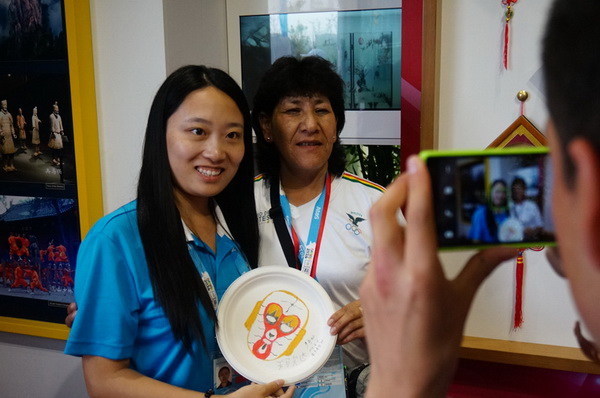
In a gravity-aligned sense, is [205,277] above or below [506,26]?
below

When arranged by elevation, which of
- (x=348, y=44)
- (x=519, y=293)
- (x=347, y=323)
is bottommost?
(x=519, y=293)

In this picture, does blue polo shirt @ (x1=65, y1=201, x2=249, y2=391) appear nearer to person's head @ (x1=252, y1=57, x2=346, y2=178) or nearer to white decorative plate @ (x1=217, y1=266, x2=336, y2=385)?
white decorative plate @ (x1=217, y1=266, x2=336, y2=385)

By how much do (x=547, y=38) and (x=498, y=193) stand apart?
18 centimetres

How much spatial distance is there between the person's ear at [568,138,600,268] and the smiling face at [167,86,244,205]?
1165 mm

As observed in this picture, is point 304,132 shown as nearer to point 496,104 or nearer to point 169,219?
point 169,219

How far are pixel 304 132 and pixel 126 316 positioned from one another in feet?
3.04

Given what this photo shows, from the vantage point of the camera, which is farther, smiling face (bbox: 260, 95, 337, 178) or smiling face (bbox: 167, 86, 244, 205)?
smiling face (bbox: 260, 95, 337, 178)

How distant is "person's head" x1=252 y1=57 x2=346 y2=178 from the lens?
75.1 inches

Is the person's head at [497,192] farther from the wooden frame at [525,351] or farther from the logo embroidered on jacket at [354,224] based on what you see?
the wooden frame at [525,351]

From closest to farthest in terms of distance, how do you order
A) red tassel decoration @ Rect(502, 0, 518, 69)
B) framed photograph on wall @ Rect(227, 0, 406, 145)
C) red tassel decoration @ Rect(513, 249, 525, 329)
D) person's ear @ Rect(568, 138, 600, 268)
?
person's ear @ Rect(568, 138, 600, 268), red tassel decoration @ Rect(502, 0, 518, 69), red tassel decoration @ Rect(513, 249, 525, 329), framed photograph on wall @ Rect(227, 0, 406, 145)

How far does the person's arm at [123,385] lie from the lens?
128cm

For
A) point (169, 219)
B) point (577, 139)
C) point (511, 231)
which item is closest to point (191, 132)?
point (169, 219)

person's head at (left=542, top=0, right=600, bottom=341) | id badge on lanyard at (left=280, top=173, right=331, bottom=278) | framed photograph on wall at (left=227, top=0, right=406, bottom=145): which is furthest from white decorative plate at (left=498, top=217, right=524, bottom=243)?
framed photograph on wall at (left=227, top=0, right=406, bottom=145)

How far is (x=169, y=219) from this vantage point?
144cm
